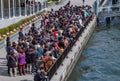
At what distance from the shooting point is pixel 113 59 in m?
32.6

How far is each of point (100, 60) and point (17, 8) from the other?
14.6 m

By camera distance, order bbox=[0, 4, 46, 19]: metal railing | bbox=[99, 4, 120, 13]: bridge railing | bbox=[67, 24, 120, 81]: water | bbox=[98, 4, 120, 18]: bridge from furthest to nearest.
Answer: bbox=[99, 4, 120, 13]: bridge railing
bbox=[98, 4, 120, 18]: bridge
bbox=[0, 4, 46, 19]: metal railing
bbox=[67, 24, 120, 81]: water

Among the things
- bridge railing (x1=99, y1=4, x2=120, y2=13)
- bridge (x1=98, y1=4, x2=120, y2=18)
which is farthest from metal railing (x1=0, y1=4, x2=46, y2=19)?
bridge railing (x1=99, y1=4, x2=120, y2=13)

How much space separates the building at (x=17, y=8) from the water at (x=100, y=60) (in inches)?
301

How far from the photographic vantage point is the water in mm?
27344

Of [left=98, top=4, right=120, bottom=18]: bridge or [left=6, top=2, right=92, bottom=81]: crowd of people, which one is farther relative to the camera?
[left=98, top=4, right=120, bottom=18]: bridge

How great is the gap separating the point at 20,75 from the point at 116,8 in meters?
31.5

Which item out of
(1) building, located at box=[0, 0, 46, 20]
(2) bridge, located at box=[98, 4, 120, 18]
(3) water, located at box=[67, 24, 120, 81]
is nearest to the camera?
(3) water, located at box=[67, 24, 120, 81]

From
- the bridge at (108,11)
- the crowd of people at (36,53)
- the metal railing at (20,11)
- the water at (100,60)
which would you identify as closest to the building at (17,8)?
the metal railing at (20,11)

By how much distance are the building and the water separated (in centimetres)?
764

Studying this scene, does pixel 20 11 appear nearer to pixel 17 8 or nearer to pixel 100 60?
pixel 17 8

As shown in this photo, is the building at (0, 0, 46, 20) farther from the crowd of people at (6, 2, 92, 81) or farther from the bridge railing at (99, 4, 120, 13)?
the crowd of people at (6, 2, 92, 81)

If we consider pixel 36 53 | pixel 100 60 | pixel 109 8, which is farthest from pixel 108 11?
pixel 36 53

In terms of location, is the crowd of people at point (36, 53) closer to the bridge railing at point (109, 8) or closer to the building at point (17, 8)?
the building at point (17, 8)
